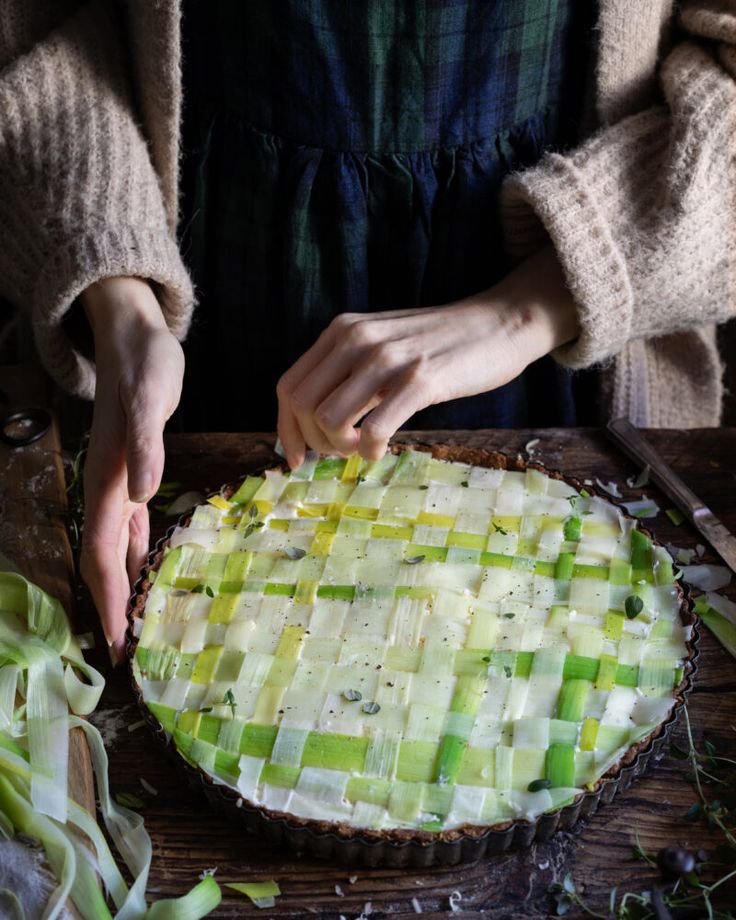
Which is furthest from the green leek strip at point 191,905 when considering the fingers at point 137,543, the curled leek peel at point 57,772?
the fingers at point 137,543

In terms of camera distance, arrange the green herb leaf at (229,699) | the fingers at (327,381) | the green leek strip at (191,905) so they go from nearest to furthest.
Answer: the green leek strip at (191,905), the green herb leaf at (229,699), the fingers at (327,381)

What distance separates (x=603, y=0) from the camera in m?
1.02

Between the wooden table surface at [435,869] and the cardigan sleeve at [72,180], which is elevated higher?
the cardigan sleeve at [72,180]

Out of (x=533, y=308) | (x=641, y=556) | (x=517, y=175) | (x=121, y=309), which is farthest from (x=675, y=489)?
(x=121, y=309)

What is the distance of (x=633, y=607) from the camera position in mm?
874

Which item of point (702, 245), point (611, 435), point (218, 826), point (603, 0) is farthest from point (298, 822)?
point (603, 0)

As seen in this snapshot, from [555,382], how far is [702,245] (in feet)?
0.85

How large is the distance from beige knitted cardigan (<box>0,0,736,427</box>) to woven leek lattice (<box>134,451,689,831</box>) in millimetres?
218

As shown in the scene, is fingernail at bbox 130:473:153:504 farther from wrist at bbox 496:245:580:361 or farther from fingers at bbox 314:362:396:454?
wrist at bbox 496:245:580:361

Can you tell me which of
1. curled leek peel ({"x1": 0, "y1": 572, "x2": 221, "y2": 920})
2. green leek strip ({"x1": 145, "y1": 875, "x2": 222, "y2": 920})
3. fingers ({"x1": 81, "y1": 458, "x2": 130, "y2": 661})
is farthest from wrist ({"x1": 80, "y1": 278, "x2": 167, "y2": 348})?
green leek strip ({"x1": 145, "y1": 875, "x2": 222, "y2": 920})

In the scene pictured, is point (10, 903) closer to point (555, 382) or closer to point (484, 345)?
point (484, 345)

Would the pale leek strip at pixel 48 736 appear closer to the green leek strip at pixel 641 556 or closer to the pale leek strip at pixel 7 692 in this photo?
the pale leek strip at pixel 7 692

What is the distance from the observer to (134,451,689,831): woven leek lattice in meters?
0.76

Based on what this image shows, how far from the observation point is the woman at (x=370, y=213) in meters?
0.93
